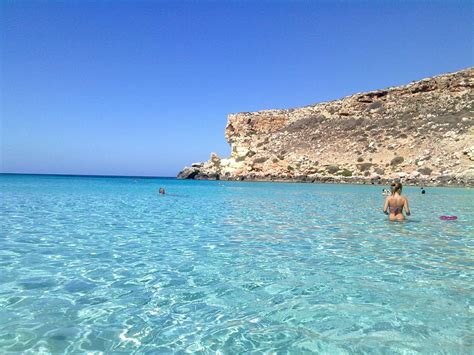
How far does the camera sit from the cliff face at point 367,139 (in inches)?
1762

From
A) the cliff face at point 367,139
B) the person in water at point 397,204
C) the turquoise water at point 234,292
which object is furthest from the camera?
the cliff face at point 367,139

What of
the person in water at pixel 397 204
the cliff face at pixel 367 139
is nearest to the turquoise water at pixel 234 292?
the person in water at pixel 397 204

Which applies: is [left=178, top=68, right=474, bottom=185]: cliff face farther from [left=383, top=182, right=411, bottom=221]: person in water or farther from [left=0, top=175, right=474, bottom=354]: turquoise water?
[left=0, top=175, right=474, bottom=354]: turquoise water

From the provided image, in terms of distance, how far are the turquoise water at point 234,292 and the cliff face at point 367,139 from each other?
37.6 meters

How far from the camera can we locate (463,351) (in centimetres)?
311

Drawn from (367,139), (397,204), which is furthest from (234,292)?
(367,139)

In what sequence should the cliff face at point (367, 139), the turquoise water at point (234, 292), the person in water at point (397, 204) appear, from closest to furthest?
1. the turquoise water at point (234, 292)
2. the person in water at point (397, 204)
3. the cliff face at point (367, 139)

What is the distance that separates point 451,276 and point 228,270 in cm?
326

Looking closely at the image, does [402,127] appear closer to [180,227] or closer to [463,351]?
[180,227]

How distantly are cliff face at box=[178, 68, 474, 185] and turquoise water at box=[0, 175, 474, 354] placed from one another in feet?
123

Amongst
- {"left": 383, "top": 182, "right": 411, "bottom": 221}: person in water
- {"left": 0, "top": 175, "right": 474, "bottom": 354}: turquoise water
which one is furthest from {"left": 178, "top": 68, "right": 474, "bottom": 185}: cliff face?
{"left": 0, "top": 175, "right": 474, "bottom": 354}: turquoise water

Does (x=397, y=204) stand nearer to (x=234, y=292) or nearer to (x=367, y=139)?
(x=234, y=292)

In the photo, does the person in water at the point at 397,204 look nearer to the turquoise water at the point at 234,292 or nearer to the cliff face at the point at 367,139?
the turquoise water at the point at 234,292

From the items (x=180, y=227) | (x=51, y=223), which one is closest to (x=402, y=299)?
(x=180, y=227)
